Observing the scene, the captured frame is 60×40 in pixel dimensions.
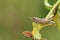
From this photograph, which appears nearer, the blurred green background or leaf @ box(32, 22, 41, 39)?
leaf @ box(32, 22, 41, 39)

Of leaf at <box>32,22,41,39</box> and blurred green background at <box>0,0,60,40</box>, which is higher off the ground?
blurred green background at <box>0,0,60,40</box>

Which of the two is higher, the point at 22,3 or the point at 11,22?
the point at 22,3

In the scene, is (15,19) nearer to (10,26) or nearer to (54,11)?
(10,26)

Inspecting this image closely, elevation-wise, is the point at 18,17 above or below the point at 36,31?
above

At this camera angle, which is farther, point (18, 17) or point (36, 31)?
point (18, 17)

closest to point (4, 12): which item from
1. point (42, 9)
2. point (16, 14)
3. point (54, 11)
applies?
point (16, 14)

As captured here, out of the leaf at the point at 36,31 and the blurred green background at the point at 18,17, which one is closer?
the leaf at the point at 36,31

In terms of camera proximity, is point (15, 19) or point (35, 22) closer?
point (35, 22)

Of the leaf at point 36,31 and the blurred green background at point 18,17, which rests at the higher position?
the blurred green background at point 18,17
